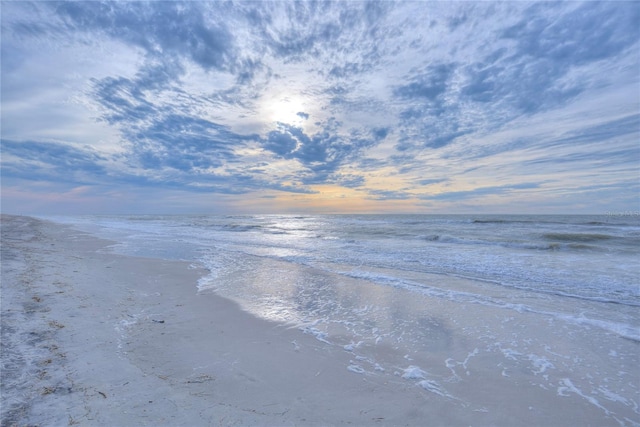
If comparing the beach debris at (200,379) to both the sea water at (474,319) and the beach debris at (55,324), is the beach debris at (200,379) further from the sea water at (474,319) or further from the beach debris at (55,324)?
the beach debris at (55,324)

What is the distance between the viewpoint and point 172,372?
148 inches

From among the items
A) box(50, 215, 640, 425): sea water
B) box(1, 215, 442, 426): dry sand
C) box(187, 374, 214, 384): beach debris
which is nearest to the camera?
box(1, 215, 442, 426): dry sand

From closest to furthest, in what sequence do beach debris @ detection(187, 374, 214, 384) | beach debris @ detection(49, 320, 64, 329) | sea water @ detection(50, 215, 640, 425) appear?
1. beach debris @ detection(187, 374, 214, 384)
2. sea water @ detection(50, 215, 640, 425)
3. beach debris @ detection(49, 320, 64, 329)

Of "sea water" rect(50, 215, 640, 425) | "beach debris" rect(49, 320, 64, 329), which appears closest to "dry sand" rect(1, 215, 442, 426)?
"beach debris" rect(49, 320, 64, 329)

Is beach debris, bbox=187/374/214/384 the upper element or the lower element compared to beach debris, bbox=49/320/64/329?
lower

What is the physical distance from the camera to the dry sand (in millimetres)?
2947

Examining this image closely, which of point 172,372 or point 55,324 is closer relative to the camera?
point 172,372

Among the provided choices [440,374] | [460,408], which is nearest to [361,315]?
[440,374]

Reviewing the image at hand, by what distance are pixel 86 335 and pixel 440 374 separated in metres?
5.16

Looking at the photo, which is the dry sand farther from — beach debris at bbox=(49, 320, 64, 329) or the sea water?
the sea water

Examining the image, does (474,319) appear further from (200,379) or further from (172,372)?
(172,372)

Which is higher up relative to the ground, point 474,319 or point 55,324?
point 55,324

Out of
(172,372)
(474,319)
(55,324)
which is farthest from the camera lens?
(474,319)

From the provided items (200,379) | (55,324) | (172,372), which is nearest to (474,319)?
(200,379)
